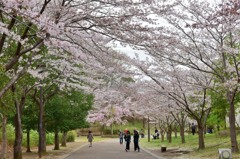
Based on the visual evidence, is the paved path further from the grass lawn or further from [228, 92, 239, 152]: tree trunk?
[228, 92, 239, 152]: tree trunk

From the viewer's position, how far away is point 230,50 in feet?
42.8

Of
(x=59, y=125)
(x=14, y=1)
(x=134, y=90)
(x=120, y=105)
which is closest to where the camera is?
(x=14, y=1)

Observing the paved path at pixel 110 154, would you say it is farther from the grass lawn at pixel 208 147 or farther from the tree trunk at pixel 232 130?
the tree trunk at pixel 232 130

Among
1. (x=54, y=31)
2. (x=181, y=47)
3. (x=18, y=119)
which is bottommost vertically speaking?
(x=18, y=119)

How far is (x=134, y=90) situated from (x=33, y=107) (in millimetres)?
6638

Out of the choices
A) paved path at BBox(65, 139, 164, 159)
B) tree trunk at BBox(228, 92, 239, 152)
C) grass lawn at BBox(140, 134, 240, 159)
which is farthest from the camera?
paved path at BBox(65, 139, 164, 159)

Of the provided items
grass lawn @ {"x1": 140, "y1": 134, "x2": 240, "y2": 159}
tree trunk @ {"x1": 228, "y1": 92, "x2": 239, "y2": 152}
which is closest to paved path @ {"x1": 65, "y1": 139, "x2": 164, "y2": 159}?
grass lawn @ {"x1": 140, "y1": 134, "x2": 240, "y2": 159}

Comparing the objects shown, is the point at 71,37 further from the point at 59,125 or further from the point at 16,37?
the point at 59,125

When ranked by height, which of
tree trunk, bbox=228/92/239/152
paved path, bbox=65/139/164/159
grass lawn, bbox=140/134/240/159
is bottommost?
paved path, bbox=65/139/164/159

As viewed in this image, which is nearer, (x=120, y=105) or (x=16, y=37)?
(x=16, y=37)

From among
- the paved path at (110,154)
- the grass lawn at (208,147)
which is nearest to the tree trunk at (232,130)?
the grass lawn at (208,147)

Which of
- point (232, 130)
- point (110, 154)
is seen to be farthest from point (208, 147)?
point (110, 154)

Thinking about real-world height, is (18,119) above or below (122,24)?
below

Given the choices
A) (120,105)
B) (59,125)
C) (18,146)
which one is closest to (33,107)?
(59,125)
